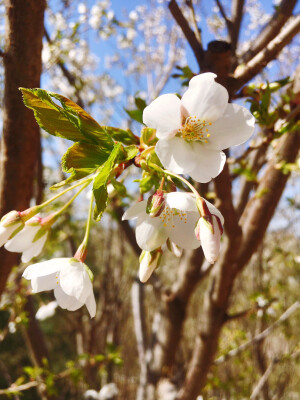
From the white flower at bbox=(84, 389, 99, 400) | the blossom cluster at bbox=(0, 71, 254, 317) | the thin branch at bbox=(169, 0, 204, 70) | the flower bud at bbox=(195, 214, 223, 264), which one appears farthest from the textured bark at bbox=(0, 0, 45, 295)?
the white flower at bbox=(84, 389, 99, 400)

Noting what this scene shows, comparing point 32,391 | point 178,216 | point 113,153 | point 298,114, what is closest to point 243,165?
point 298,114

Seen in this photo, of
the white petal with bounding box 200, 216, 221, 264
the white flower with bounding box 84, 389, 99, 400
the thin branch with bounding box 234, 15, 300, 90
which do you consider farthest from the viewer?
the white flower with bounding box 84, 389, 99, 400

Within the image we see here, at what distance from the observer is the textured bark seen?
2.77 ft

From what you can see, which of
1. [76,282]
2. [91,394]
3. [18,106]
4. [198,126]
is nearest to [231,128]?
[198,126]

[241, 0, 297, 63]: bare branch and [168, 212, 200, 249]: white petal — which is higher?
[241, 0, 297, 63]: bare branch

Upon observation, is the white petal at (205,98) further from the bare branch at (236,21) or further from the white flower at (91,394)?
the white flower at (91,394)

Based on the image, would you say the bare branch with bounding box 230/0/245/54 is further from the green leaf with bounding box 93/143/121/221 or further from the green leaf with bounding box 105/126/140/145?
the green leaf with bounding box 93/143/121/221

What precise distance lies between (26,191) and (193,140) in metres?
0.63

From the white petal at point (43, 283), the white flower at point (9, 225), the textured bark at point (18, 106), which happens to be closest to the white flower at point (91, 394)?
the textured bark at point (18, 106)

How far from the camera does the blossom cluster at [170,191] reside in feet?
1.62

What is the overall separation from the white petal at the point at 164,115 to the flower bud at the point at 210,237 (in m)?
0.14

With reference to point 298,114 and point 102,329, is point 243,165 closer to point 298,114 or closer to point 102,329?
point 298,114

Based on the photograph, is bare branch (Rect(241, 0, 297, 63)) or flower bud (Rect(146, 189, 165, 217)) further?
bare branch (Rect(241, 0, 297, 63))

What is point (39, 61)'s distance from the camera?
901 millimetres
